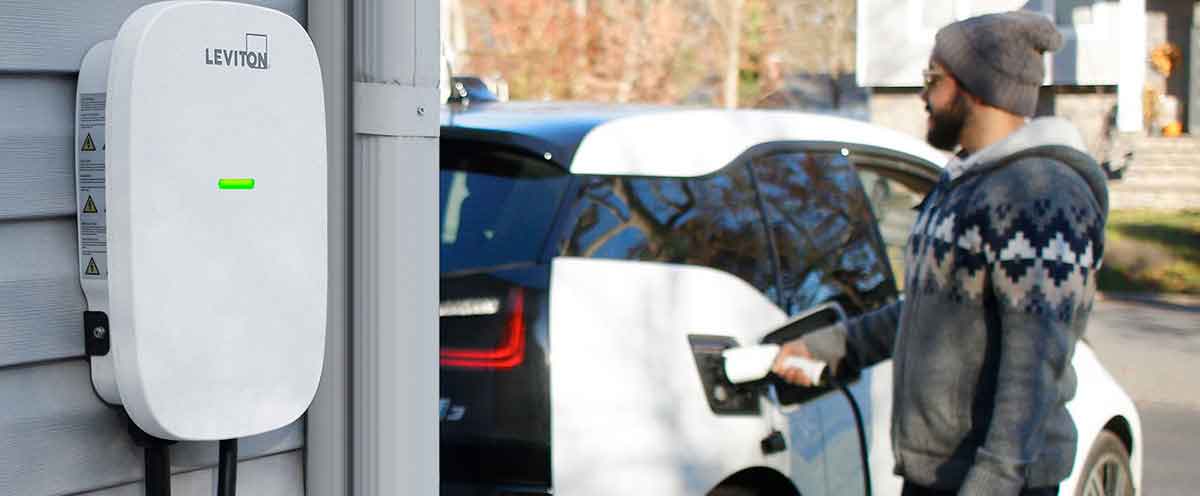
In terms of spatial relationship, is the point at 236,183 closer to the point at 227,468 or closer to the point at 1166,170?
the point at 227,468

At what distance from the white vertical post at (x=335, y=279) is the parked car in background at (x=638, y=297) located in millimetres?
1758

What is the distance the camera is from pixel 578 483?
3.96 metres

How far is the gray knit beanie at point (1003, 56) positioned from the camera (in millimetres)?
3830

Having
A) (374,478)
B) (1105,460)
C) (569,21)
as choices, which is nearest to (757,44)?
(569,21)

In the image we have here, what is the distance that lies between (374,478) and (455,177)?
2267 millimetres

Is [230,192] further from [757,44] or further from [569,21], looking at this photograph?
[757,44]

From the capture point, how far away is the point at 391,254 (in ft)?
7.26

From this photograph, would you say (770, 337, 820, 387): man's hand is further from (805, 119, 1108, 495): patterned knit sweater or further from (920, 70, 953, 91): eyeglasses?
(920, 70, 953, 91): eyeglasses

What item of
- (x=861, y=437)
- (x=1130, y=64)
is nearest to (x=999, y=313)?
(x=861, y=437)

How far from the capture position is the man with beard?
3459 mm

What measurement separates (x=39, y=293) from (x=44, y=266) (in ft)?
0.10

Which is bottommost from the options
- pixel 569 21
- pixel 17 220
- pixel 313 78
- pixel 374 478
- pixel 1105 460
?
pixel 1105 460

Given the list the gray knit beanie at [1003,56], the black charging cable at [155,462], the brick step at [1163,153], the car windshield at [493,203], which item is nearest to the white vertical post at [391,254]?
the black charging cable at [155,462]

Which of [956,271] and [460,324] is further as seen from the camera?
[460,324]
